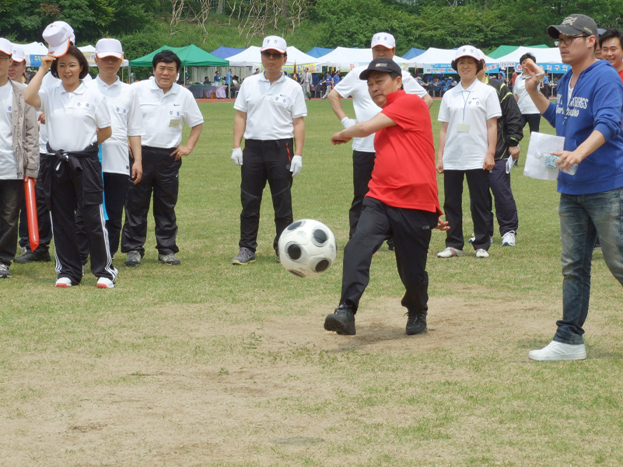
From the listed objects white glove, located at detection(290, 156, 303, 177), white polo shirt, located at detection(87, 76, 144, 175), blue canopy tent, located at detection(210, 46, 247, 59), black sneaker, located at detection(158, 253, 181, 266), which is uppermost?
white polo shirt, located at detection(87, 76, 144, 175)

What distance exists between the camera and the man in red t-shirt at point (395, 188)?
6.30m

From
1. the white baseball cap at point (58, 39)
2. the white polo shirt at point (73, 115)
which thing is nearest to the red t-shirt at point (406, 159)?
the white polo shirt at point (73, 115)

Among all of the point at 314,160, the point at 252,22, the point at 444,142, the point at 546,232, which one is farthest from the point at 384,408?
the point at 252,22

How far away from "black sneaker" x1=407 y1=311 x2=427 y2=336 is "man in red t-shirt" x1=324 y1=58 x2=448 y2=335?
28cm

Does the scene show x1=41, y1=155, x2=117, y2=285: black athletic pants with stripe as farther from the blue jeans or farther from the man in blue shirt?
the blue jeans

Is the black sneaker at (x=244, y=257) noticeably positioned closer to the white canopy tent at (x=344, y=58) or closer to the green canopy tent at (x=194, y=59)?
the green canopy tent at (x=194, y=59)

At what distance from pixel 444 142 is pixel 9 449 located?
6599 millimetres

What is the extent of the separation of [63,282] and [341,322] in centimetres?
336

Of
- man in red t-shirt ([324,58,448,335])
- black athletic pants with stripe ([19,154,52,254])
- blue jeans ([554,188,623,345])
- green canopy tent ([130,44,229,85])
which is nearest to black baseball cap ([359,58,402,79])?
man in red t-shirt ([324,58,448,335])

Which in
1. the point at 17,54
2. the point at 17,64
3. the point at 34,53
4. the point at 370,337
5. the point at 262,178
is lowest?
the point at 34,53

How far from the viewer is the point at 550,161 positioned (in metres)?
5.62

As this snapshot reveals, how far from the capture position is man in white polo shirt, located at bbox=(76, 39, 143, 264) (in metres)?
8.95

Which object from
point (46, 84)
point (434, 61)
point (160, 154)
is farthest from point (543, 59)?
point (46, 84)

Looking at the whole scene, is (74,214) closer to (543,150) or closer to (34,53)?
(543,150)
